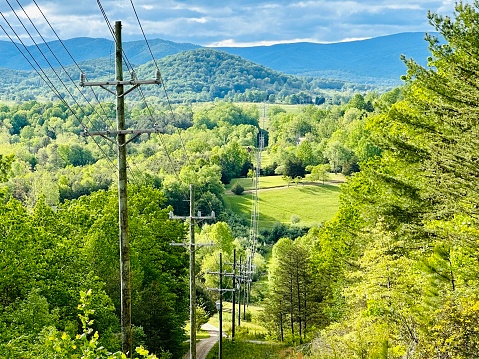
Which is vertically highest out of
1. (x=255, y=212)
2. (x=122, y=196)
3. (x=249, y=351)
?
(x=122, y=196)

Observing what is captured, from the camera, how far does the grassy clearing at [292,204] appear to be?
94125 mm

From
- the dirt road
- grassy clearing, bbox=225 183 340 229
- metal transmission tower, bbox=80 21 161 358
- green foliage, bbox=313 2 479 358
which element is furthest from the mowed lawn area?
metal transmission tower, bbox=80 21 161 358

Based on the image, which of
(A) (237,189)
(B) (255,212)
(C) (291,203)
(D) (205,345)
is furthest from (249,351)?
(A) (237,189)

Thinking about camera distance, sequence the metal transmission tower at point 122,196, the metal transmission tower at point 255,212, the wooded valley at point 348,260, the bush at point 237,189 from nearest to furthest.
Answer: the metal transmission tower at point 122,196 < the wooded valley at point 348,260 < the metal transmission tower at point 255,212 < the bush at point 237,189

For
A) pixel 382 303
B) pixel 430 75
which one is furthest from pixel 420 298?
pixel 430 75

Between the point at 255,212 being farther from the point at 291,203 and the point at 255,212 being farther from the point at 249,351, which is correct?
the point at 249,351

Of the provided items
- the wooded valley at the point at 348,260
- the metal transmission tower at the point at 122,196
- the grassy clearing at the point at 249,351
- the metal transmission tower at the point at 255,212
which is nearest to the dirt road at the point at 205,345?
the grassy clearing at the point at 249,351

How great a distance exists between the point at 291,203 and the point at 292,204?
1.56 feet

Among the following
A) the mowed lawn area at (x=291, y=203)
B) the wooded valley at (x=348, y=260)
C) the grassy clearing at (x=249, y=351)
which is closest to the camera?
the wooded valley at (x=348, y=260)

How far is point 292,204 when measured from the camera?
99.5 metres

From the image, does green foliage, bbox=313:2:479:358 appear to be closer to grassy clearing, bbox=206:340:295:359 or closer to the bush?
grassy clearing, bbox=206:340:295:359

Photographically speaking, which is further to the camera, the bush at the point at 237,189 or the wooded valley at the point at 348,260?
the bush at the point at 237,189

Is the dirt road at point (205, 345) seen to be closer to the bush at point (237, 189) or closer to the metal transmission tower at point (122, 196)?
the metal transmission tower at point (122, 196)

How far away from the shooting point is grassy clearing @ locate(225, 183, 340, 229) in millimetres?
94125
